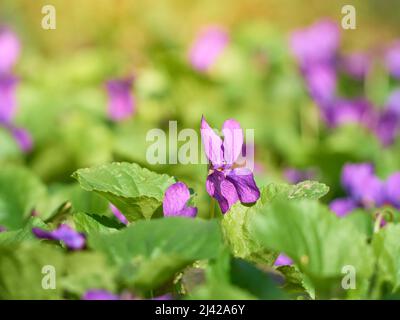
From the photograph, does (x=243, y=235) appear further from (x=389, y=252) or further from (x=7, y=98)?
(x=7, y=98)

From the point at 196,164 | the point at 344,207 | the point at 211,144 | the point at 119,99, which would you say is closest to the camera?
the point at 211,144

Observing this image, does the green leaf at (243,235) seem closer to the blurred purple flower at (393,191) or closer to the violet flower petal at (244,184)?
the violet flower petal at (244,184)

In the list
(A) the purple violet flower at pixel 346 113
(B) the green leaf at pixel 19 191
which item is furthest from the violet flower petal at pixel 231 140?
(A) the purple violet flower at pixel 346 113

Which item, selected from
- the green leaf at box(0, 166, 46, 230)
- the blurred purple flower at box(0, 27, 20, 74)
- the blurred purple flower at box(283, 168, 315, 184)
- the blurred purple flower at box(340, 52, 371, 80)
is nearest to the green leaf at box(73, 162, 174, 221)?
the green leaf at box(0, 166, 46, 230)

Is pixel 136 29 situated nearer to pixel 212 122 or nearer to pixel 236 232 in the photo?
pixel 212 122

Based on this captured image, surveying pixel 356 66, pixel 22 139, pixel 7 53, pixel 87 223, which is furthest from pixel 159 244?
pixel 356 66
